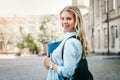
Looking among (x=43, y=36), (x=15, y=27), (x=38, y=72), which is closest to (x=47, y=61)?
(x=38, y=72)

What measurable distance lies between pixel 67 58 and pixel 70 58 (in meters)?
0.01

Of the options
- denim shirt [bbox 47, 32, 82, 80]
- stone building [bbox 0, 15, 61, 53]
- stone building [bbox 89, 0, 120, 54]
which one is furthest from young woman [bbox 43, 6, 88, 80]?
stone building [bbox 89, 0, 120, 54]

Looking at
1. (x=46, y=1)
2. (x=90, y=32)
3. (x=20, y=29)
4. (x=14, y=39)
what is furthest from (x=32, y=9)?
(x=90, y=32)

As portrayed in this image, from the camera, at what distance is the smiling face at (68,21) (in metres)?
1.69

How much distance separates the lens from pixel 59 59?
5.45 ft

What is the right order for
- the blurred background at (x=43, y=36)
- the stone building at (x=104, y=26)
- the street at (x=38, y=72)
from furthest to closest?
the stone building at (x=104, y=26)
the blurred background at (x=43, y=36)
the street at (x=38, y=72)

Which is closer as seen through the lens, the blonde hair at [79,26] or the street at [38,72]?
the blonde hair at [79,26]

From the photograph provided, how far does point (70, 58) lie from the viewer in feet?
5.33

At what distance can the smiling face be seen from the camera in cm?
169

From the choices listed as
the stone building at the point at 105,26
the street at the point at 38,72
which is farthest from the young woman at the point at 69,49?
the stone building at the point at 105,26

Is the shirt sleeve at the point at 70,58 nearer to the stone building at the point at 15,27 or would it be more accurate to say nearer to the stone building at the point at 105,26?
the stone building at the point at 15,27

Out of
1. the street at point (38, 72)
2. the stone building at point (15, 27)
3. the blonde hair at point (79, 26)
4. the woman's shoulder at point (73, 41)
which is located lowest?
the street at point (38, 72)

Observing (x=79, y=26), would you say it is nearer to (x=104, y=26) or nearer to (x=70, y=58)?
(x=70, y=58)

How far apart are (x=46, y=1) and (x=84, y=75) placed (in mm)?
7083
